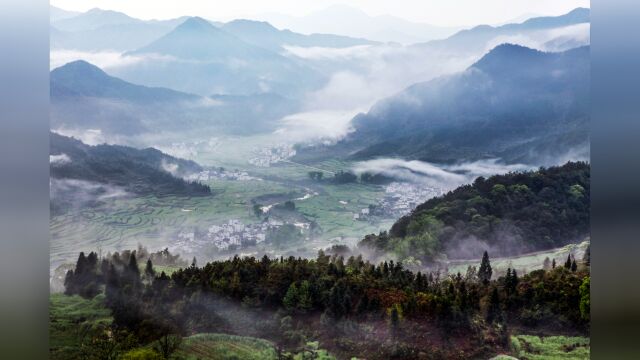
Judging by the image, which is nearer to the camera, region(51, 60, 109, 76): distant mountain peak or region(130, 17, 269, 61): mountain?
region(51, 60, 109, 76): distant mountain peak

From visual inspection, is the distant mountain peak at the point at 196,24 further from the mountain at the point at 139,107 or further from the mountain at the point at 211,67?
the mountain at the point at 139,107

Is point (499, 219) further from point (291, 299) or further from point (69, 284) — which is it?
point (69, 284)

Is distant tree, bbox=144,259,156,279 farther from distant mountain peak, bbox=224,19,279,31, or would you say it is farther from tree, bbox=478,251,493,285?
tree, bbox=478,251,493,285

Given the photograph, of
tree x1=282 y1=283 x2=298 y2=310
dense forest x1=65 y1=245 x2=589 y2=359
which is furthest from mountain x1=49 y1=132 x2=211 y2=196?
tree x1=282 y1=283 x2=298 y2=310

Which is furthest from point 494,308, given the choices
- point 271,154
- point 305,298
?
point 271,154
